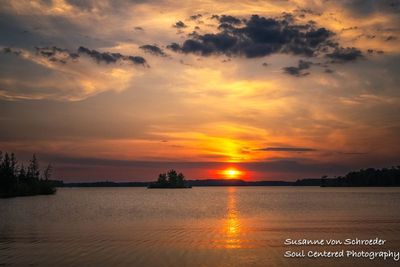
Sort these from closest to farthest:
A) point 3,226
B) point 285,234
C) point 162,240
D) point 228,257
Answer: point 228,257 → point 162,240 → point 285,234 → point 3,226

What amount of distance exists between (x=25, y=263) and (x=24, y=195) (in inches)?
5291

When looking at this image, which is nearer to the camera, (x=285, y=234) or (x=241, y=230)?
(x=285, y=234)

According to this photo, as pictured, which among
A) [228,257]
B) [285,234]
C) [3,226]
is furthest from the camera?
[3,226]

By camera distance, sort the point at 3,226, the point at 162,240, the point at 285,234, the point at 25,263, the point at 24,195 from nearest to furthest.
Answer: the point at 25,263 → the point at 162,240 → the point at 285,234 → the point at 3,226 → the point at 24,195

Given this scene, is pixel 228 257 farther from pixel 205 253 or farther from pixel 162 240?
pixel 162 240

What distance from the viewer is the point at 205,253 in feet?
95.0

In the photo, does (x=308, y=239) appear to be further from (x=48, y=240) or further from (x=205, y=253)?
(x=48, y=240)

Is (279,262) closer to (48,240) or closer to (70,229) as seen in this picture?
(48,240)

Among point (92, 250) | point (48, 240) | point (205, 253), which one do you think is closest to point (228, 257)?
point (205, 253)

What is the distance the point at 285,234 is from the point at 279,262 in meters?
14.2

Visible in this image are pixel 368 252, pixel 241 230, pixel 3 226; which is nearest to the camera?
pixel 368 252

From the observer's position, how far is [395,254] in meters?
28.3

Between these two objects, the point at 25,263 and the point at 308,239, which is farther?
the point at 308,239

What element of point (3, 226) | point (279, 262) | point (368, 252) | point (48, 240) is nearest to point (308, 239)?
point (368, 252)
